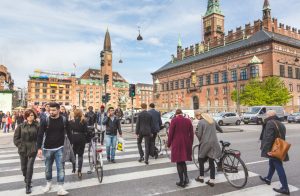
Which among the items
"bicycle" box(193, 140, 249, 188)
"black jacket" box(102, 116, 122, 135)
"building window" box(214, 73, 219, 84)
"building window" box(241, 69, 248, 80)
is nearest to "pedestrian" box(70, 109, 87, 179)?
"black jacket" box(102, 116, 122, 135)

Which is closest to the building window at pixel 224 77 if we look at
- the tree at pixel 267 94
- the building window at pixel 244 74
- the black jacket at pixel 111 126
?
the building window at pixel 244 74

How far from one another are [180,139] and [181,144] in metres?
0.12

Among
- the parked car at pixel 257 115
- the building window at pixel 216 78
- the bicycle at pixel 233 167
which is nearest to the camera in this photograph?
the bicycle at pixel 233 167

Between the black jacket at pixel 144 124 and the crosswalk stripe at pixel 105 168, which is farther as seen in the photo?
the black jacket at pixel 144 124

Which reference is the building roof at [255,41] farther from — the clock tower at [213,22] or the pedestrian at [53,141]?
the pedestrian at [53,141]

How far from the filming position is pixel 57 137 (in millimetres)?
5566

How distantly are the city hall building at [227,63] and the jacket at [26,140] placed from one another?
4056 centimetres

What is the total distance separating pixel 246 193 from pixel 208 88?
6378 centimetres

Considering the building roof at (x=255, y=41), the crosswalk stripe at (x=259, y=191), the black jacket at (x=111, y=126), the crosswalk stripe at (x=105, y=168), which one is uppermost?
the building roof at (x=255, y=41)

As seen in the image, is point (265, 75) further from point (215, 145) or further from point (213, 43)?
point (215, 145)

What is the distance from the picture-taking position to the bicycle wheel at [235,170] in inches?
226

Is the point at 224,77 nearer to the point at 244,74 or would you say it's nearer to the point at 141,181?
the point at 244,74

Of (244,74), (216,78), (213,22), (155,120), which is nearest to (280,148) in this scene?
(155,120)

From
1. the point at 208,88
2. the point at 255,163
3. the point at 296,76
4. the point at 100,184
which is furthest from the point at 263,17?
the point at 100,184
